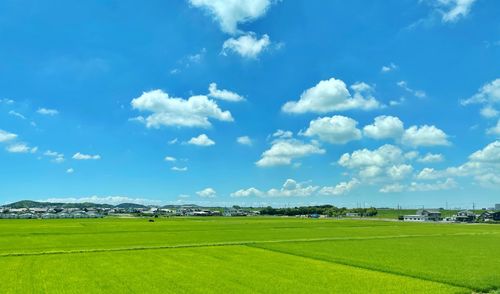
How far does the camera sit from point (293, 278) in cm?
2569

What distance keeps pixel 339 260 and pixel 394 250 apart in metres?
10.4

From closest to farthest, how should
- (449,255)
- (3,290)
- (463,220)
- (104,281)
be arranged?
(3,290) < (104,281) < (449,255) < (463,220)

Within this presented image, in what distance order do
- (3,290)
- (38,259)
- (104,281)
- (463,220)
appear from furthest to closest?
(463,220)
(38,259)
(104,281)
(3,290)

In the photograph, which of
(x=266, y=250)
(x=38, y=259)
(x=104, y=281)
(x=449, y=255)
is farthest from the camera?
(x=266, y=250)

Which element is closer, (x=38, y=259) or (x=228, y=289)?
(x=228, y=289)

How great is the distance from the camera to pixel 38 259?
3422 centimetres

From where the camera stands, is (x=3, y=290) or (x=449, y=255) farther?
(x=449, y=255)

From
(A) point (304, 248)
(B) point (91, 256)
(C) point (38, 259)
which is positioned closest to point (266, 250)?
(A) point (304, 248)

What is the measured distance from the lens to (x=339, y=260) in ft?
113

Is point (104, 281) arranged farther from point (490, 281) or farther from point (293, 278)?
point (490, 281)

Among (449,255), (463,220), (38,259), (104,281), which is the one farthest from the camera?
(463,220)

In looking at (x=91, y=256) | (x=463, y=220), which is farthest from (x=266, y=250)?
(x=463, y=220)

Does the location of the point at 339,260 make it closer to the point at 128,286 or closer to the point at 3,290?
the point at 128,286

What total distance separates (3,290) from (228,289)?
1120 centimetres
